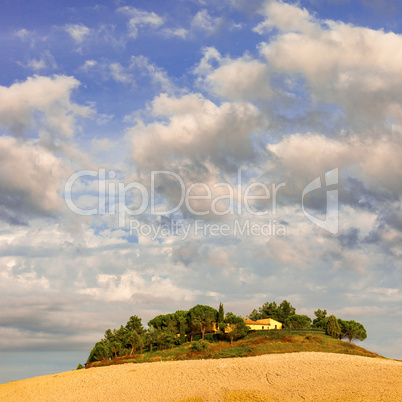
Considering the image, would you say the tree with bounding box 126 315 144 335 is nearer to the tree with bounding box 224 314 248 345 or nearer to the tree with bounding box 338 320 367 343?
the tree with bounding box 224 314 248 345

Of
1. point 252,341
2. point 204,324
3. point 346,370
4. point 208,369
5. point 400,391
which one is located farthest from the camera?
point 204,324

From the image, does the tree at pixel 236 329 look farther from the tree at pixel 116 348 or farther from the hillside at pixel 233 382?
the hillside at pixel 233 382

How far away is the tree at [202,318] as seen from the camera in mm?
113912

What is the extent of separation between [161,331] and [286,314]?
49536 millimetres

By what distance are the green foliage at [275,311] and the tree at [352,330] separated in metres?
18.8

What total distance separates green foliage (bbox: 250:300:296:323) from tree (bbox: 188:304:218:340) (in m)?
32.0

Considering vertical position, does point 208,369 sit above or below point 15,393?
above

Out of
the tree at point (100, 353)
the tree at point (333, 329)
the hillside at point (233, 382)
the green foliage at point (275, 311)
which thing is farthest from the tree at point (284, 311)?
the hillside at point (233, 382)

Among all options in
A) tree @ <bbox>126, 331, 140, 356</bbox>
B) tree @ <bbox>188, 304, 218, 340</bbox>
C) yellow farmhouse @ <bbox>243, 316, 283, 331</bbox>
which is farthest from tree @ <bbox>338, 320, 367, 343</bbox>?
tree @ <bbox>126, 331, 140, 356</bbox>

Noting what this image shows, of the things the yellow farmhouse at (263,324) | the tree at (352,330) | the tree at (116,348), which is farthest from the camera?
the tree at (352,330)

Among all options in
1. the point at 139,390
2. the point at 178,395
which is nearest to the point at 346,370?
the point at 178,395

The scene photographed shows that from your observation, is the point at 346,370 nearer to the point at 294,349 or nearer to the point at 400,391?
the point at 400,391

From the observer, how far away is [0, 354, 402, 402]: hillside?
4312cm

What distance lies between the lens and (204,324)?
115500 millimetres
